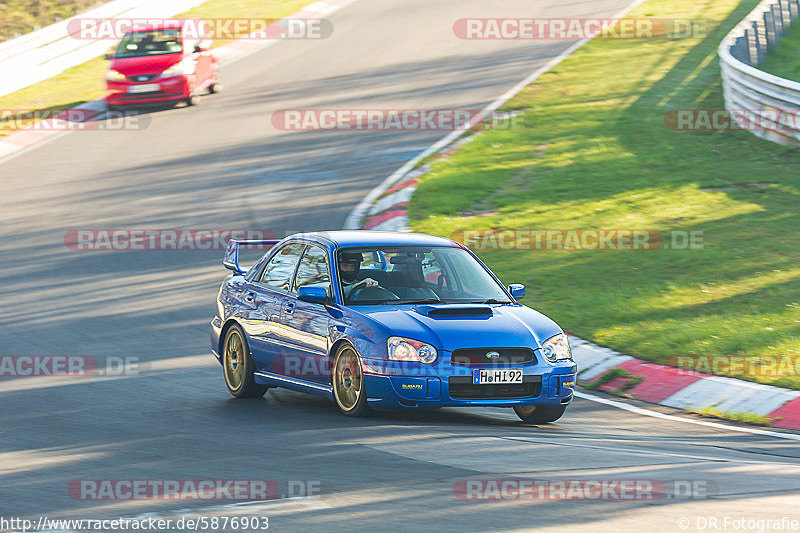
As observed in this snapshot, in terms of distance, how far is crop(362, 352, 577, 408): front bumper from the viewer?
869cm

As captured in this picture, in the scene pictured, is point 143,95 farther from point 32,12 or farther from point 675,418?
point 675,418

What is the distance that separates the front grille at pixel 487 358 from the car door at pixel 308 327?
1.17 m

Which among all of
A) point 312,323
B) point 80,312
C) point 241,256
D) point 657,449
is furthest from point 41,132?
point 657,449

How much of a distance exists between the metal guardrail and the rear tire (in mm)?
12810

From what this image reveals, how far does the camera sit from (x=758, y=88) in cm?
2173

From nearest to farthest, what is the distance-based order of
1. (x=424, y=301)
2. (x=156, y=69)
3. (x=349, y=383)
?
(x=349, y=383)
(x=424, y=301)
(x=156, y=69)

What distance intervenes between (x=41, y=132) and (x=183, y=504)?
66.5 ft

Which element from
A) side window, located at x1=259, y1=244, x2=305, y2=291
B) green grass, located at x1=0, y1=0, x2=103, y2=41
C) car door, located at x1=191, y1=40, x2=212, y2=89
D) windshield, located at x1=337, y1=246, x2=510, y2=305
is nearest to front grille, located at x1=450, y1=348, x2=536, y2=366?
windshield, located at x1=337, y1=246, x2=510, y2=305

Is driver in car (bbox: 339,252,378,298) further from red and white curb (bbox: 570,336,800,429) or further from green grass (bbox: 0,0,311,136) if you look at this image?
green grass (bbox: 0,0,311,136)

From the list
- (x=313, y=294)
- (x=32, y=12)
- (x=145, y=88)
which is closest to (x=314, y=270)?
(x=313, y=294)

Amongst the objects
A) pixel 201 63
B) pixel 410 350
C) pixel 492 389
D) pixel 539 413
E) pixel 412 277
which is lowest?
pixel 539 413

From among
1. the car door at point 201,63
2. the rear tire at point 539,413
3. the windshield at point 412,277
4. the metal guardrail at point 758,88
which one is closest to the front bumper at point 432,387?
the rear tire at point 539,413

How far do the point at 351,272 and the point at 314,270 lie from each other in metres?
0.39

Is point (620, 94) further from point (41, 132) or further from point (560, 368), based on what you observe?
point (560, 368)
